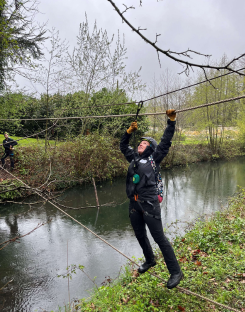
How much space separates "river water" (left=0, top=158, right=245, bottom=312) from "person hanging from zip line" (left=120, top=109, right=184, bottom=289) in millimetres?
1804

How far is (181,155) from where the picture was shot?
55.7 ft

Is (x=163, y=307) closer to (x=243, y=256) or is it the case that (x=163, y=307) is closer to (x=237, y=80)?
(x=243, y=256)

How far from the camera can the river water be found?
462 centimetres

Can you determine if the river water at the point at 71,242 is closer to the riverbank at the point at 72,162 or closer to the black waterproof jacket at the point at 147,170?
the riverbank at the point at 72,162

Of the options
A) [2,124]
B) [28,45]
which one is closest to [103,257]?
[28,45]

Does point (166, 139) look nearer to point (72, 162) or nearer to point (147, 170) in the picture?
point (147, 170)

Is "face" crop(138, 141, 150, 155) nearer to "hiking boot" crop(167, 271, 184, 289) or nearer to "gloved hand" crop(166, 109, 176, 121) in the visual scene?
"gloved hand" crop(166, 109, 176, 121)

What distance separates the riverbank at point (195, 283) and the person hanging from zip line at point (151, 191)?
3.03 feet

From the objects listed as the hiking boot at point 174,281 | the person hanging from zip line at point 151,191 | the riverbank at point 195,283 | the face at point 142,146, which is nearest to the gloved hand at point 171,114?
the person hanging from zip line at point 151,191

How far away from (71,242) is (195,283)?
383cm

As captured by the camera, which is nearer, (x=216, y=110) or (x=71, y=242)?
(x=71, y=242)

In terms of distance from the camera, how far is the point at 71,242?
255 inches

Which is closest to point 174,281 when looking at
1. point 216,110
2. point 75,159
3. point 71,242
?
point 71,242

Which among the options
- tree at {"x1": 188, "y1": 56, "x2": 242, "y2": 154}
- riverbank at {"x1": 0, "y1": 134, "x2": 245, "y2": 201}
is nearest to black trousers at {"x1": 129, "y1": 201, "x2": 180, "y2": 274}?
riverbank at {"x1": 0, "y1": 134, "x2": 245, "y2": 201}
